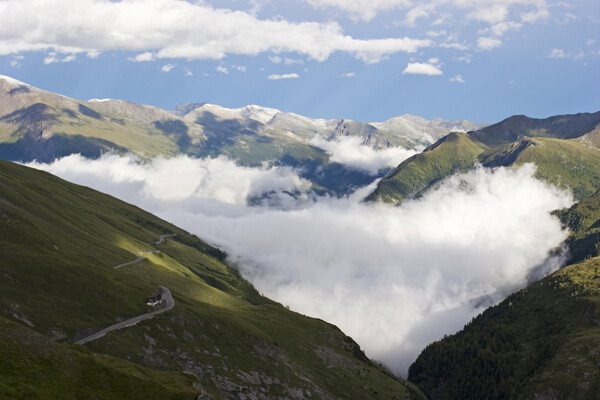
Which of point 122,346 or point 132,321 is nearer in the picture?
point 122,346

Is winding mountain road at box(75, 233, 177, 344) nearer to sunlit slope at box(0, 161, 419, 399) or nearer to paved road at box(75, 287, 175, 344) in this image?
paved road at box(75, 287, 175, 344)

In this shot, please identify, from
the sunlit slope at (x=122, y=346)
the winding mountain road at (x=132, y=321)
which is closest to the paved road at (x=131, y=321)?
the winding mountain road at (x=132, y=321)

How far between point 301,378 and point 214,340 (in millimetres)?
32394

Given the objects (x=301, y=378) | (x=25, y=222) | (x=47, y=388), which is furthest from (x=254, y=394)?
(x=25, y=222)

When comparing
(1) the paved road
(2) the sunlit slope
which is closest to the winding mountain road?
(1) the paved road

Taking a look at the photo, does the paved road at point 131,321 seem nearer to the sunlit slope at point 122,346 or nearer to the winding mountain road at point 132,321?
the winding mountain road at point 132,321

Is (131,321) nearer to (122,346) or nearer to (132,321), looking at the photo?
(132,321)

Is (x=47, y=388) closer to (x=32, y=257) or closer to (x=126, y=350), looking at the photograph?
(x=126, y=350)

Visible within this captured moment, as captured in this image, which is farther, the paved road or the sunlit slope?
the paved road

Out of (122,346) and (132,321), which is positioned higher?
(132,321)

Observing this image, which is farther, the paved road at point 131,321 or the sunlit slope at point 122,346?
the paved road at point 131,321

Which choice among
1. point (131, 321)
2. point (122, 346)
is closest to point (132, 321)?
point (131, 321)

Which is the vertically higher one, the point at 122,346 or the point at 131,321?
the point at 131,321

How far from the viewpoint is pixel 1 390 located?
63.6 metres
